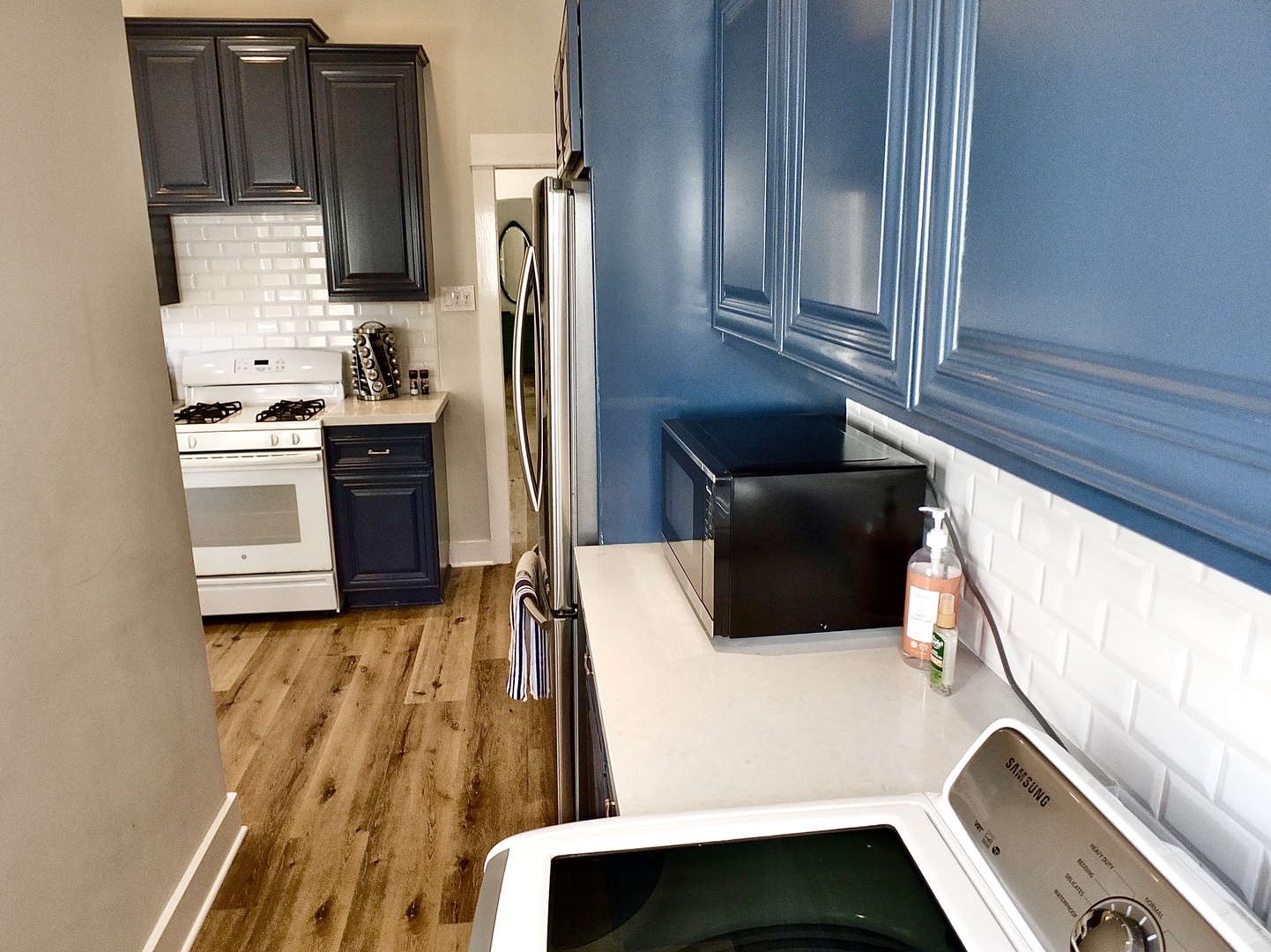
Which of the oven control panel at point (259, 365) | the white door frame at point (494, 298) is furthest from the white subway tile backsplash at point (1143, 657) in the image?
the oven control panel at point (259, 365)

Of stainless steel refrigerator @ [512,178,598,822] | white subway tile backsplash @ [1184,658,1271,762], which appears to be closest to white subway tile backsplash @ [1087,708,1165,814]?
white subway tile backsplash @ [1184,658,1271,762]

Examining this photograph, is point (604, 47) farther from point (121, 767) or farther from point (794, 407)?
point (121, 767)

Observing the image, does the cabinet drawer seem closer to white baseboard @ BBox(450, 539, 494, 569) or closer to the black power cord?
white baseboard @ BBox(450, 539, 494, 569)

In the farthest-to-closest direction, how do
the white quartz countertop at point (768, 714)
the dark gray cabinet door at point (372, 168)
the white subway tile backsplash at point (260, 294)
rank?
the white subway tile backsplash at point (260, 294)
the dark gray cabinet door at point (372, 168)
the white quartz countertop at point (768, 714)

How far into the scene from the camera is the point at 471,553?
4.52 m

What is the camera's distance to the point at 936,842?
0.91 metres

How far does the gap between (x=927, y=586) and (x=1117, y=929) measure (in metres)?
0.69

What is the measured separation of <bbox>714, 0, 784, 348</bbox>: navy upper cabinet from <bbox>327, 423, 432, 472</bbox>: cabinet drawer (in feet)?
6.92

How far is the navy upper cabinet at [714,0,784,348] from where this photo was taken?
4.72 ft

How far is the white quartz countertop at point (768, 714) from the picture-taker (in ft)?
3.71

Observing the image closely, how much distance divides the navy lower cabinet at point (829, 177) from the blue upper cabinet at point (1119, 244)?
3.5 inches

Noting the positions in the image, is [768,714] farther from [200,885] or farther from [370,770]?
[370,770]

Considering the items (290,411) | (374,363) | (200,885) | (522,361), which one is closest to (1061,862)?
(522,361)

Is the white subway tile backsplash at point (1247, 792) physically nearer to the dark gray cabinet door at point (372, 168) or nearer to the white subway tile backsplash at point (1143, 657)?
Result: the white subway tile backsplash at point (1143, 657)
